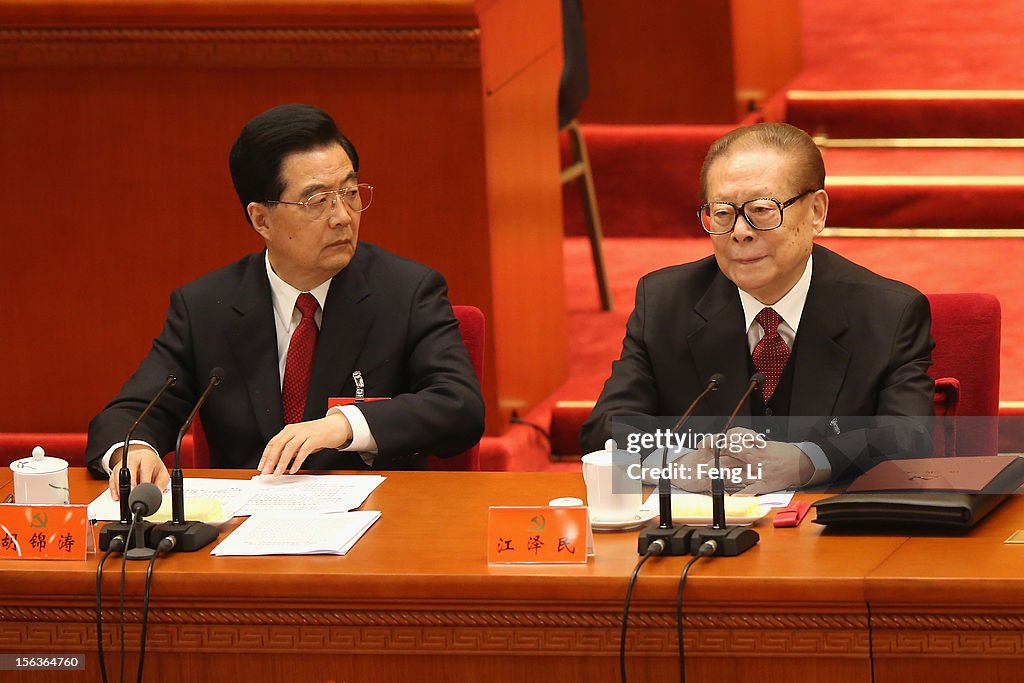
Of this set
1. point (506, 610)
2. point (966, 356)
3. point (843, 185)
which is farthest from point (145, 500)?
point (843, 185)

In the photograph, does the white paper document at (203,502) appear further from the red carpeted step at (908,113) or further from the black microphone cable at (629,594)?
the red carpeted step at (908,113)

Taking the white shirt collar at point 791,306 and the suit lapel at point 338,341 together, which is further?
the suit lapel at point 338,341

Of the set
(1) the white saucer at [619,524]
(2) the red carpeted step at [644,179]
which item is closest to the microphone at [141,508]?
(1) the white saucer at [619,524]

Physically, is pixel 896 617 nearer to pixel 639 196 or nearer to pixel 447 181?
pixel 447 181

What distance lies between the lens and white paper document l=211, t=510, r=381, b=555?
7.73 ft

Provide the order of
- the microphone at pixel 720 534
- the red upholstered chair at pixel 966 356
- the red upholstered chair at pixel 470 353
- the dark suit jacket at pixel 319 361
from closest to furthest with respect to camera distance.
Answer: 1. the microphone at pixel 720 534
2. the red upholstered chair at pixel 966 356
3. the dark suit jacket at pixel 319 361
4. the red upholstered chair at pixel 470 353

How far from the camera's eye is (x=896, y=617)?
2.12 m

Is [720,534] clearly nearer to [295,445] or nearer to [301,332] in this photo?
[295,445]

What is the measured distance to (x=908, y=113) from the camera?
19.7ft

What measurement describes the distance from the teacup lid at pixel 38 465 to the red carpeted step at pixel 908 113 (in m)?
4.04

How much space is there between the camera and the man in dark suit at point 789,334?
272cm

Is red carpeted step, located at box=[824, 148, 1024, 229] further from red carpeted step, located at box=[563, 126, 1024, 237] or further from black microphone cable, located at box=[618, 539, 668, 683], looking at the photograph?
black microphone cable, located at box=[618, 539, 668, 683]

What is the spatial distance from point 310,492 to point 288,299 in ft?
1.81

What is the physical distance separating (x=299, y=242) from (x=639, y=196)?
117 inches
